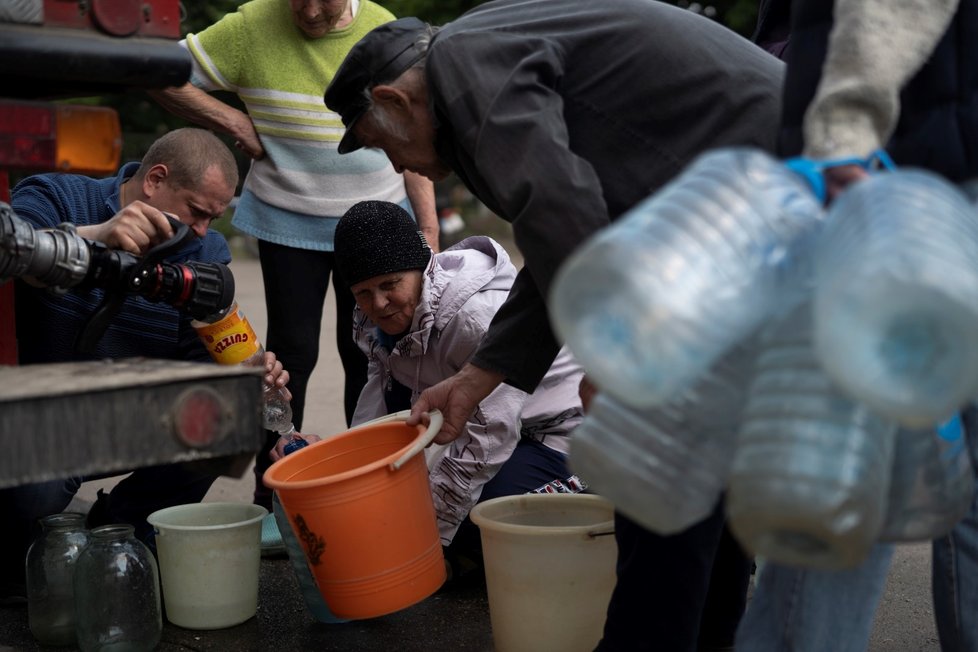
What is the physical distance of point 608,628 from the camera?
2.35 metres

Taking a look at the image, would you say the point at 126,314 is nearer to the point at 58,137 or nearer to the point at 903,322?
the point at 58,137

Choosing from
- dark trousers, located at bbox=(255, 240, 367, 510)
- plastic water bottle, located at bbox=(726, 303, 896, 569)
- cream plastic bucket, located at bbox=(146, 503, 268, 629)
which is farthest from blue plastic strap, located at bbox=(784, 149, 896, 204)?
dark trousers, located at bbox=(255, 240, 367, 510)

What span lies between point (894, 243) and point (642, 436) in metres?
0.40

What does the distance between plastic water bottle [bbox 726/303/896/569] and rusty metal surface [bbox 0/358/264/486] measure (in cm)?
78

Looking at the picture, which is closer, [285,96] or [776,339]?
[776,339]

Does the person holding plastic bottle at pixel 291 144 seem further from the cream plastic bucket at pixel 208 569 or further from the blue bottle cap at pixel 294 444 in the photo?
the cream plastic bucket at pixel 208 569

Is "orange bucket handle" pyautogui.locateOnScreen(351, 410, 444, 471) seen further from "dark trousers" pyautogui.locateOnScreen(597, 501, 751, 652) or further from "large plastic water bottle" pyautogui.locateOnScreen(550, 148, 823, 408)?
"large plastic water bottle" pyautogui.locateOnScreen(550, 148, 823, 408)

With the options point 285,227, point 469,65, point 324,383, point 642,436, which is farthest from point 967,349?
point 324,383

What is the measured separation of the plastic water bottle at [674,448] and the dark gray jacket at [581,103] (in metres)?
0.80

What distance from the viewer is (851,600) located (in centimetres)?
A: 188

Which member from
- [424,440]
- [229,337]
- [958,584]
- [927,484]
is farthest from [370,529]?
[927,484]

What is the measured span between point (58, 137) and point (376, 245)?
154cm

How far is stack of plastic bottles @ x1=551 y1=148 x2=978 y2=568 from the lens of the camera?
1130 millimetres

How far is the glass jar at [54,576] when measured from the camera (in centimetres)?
293
